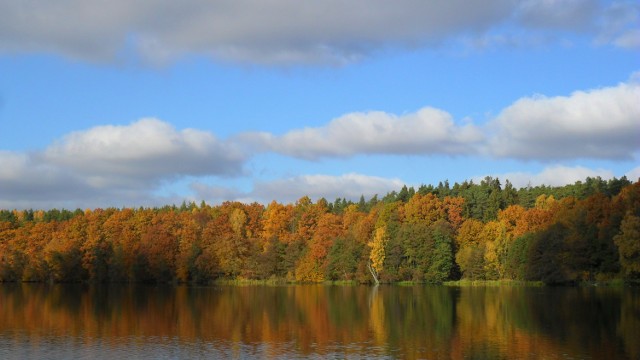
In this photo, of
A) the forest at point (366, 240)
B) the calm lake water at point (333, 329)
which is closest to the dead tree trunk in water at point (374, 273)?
the forest at point (366, 240)

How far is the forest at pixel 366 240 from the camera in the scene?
102438 mm

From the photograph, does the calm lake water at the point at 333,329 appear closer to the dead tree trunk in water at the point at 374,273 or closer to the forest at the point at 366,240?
the forest at the point at 366,240

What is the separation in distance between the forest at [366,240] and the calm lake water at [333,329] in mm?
29783

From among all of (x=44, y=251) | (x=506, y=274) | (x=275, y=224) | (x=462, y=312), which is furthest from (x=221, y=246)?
(x=462, y=312)

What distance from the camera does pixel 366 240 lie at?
132000mm

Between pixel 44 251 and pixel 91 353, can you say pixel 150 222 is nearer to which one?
pixel 44 251

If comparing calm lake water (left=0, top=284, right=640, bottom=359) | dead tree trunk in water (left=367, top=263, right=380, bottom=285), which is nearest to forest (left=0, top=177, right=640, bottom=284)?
dead tree trunk in water (left=367, top=263, right=380, bottom=285)

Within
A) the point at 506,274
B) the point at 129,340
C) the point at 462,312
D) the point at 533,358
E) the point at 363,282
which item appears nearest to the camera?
the point at 533,358

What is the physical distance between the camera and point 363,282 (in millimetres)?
129500

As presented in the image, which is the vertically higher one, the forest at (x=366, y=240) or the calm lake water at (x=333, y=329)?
the forest at (x=366, y=240)

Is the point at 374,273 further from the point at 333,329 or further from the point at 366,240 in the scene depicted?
the point at 333,329

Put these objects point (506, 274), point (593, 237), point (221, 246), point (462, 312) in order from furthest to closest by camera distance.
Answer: point (221, 246)
point (506, 274)
point (593, 237)
point (462, 312)

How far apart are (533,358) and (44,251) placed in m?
140

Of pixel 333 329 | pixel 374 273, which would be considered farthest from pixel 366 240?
pixel 333 329
